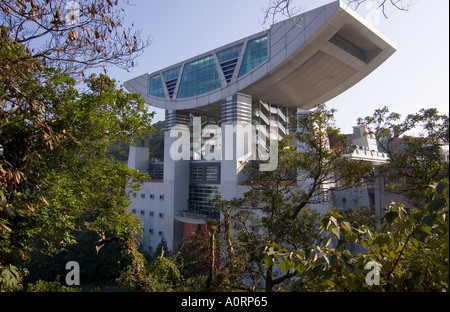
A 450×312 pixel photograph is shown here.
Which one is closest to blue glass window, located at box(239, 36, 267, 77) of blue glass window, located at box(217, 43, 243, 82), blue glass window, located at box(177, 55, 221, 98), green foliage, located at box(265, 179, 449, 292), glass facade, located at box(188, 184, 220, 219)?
blue glass window, located at box(217, 43, 243, 82)

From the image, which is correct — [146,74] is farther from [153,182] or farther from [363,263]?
[363,263]

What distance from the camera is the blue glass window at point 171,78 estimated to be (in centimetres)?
2612

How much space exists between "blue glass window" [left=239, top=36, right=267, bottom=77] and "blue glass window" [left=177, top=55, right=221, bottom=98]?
238cm

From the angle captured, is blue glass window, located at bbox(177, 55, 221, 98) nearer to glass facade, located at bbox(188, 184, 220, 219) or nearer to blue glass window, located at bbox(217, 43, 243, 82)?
blue glass window, located at bbox(217, 43, 243, 82)

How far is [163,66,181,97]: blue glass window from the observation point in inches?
1028

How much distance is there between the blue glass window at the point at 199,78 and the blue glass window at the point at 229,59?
2.34 ft

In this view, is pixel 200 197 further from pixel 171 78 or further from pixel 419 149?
pixel 419 149

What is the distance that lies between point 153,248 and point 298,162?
21.0 metres

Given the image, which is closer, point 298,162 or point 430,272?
point 430,272

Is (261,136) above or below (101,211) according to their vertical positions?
above

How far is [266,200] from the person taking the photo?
23.5ft

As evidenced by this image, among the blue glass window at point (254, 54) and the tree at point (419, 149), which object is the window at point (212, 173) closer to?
the blue glass window at point (254, 54)

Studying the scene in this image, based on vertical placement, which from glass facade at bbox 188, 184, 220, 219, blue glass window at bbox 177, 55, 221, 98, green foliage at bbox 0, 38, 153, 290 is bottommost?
glass facade at bbox 188, 184, 220, 219

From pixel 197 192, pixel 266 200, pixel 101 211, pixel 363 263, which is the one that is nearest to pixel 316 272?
pixel 363 263
